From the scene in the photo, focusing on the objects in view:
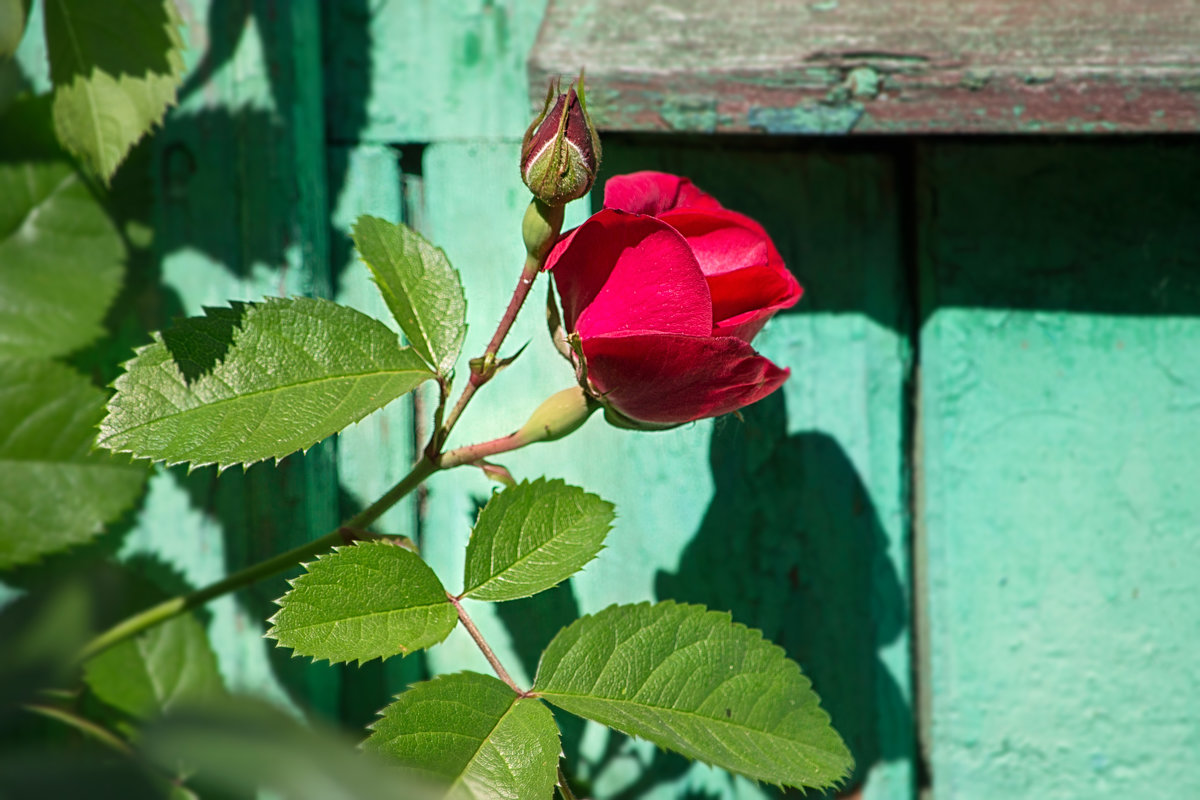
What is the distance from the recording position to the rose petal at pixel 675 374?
0.46 meters

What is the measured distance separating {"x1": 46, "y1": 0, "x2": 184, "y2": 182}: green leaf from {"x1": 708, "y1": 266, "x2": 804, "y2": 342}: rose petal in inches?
16.4

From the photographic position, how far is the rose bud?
453mm

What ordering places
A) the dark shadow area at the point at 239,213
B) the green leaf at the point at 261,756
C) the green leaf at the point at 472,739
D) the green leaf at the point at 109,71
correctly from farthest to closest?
1. the dark shadow area at the point at 239,213
2. the green leaf at the point at 109,71
3. the green leaf at the point at 472,739
4. the green leaf at the point at 261,756

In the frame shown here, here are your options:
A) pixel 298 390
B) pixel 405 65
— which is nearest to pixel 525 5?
pixel 405 65

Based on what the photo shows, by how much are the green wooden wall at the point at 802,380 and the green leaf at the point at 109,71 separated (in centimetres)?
9

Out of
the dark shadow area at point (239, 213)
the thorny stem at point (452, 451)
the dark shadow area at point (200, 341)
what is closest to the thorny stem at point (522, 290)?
the thorny stem at point (452, 451)

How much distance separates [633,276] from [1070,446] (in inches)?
18.4

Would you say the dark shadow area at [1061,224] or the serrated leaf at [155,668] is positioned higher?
the dark shadow area at [1061,224]

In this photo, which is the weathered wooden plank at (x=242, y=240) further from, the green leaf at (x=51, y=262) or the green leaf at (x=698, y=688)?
the green leaf at (x=698, y=688)

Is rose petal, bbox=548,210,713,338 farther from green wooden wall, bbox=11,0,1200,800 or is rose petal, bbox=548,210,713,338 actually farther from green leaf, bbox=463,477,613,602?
green wooden wall, bbox=11,0,1200,800

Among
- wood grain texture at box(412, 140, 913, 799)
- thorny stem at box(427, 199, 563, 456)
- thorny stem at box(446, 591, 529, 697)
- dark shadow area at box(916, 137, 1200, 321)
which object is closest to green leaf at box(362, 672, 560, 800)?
thorny stem at box(446, 591, 529, 697)

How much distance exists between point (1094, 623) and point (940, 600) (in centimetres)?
12

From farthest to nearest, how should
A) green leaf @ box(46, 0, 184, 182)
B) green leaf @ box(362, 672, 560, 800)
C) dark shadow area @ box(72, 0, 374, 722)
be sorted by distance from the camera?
dark shadow area @ box(72, 0, 374, 722) < green leaf @ box(46, 0, 184, 182) < green leaf @ box(362, 672, 560, 800)

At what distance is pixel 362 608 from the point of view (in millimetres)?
476
